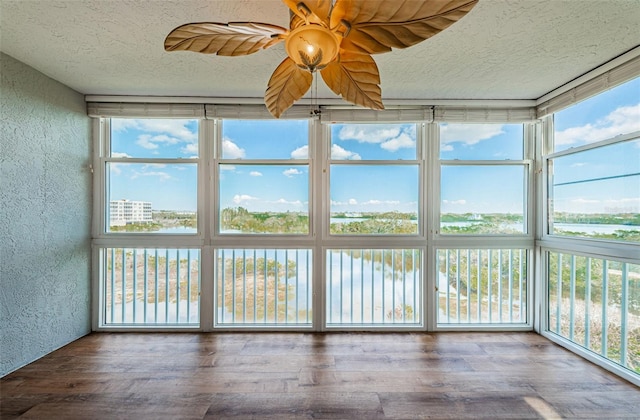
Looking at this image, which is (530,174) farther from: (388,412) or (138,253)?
(138,253)

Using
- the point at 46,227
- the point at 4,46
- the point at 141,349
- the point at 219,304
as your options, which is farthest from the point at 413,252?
the point at 4,46

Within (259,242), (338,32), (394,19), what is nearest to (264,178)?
(259,242)

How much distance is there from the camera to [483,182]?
2.93 meters

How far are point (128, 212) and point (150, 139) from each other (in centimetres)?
78

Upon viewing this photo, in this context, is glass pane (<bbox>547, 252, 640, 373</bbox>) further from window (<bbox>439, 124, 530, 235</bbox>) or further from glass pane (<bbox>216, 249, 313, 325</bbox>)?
glass pane (<bbox>216, 249, 313, 325</bbox>)

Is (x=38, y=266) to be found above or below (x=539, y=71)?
below

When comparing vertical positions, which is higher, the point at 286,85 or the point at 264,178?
the point at 286,85

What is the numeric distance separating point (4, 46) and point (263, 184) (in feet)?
6.73

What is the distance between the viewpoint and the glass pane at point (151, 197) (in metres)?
2.91

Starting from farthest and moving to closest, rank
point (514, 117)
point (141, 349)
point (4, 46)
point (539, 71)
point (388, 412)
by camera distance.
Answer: point (514, 117)
point (141, 349)
point (539, 71)
point (4, 46)
point (388, 412)

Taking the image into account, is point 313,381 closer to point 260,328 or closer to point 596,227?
point 260,328

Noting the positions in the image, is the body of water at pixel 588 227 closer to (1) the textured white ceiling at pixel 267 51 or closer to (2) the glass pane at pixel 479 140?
(2) the glass pane at pixel 479 140

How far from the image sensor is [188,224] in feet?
9.60

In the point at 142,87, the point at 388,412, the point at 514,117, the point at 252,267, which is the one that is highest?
the point at 142,87
